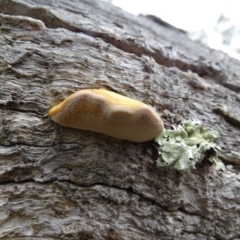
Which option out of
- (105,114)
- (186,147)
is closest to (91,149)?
(105,114)

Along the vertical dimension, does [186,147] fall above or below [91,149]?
above

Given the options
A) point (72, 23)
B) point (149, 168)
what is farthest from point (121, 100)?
point (72, 23)

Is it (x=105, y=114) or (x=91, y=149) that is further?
(x=91, y=149)

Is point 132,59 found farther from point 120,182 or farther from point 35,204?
point 35,204

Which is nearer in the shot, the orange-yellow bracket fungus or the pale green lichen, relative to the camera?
the orange-yellow bracket fungus

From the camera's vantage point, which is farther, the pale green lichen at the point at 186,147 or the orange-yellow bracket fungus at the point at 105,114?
the pale green lichen at the point at 186,147

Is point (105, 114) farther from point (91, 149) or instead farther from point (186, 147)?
point (186, 147)
